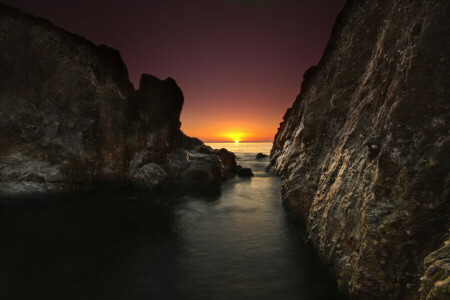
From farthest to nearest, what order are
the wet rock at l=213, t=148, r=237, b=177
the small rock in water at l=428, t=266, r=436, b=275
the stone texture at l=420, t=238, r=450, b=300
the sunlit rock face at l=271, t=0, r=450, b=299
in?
1. the wet rock at l=213, t=148, r=237, b=177
2. the sunlit rock face at l=271, t=0, r=450, b=299
3. the small rock in water at l=428, t=266, r=436, b=275
4. the stone texture at l=420, t=238, r=450, b=300

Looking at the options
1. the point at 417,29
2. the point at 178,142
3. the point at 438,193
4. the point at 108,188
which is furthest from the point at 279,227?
the point at 178,142

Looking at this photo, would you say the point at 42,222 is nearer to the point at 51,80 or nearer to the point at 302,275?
the point at 302,275

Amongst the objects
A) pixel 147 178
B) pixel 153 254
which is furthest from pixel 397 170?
pixel 147 178

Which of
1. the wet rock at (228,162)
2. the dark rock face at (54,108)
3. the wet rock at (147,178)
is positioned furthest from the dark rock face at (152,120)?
the wet rock at (228,162)

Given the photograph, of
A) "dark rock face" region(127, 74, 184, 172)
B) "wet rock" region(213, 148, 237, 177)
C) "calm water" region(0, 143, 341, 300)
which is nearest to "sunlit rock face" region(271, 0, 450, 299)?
"calm water" region(0, 143, 341, 300)

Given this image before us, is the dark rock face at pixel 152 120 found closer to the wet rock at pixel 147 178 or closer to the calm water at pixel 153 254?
the wet rock at pixel 147 178

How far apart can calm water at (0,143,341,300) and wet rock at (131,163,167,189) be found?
503cm

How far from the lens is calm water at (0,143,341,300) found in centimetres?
562

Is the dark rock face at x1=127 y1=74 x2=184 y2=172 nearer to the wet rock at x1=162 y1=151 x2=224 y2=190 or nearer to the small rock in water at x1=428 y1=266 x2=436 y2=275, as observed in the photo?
the wet rock at x1=162 y1=151 x2=224 y2=190

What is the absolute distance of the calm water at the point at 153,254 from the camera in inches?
221

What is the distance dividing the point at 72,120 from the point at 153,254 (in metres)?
14.8

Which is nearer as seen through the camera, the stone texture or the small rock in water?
the stone texture

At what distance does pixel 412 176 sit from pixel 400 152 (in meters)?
0.45

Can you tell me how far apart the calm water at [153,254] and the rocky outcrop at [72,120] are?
3.89 meters
